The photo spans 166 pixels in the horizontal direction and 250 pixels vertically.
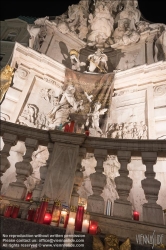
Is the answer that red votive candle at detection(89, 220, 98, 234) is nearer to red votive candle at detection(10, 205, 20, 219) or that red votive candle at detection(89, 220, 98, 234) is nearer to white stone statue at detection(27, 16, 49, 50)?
red votive candle at detection(10, 205, 20, 219)

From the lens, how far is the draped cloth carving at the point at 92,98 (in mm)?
7875

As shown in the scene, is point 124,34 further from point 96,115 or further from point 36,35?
point 96,115

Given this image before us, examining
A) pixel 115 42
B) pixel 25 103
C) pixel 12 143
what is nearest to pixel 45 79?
pixel 25 103

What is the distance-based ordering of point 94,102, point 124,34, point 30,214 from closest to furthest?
point 30,214 < point 94,102 < point 124,34

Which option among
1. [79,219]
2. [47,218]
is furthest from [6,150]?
[79,219]

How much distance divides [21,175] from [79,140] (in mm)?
1332

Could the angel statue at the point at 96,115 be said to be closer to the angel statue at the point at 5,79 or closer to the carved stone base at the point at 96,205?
the angel statue at the point at 5,79

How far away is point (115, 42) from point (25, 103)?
8.50 metres

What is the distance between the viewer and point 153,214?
3.05 meters

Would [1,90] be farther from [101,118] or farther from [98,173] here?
[98,173]

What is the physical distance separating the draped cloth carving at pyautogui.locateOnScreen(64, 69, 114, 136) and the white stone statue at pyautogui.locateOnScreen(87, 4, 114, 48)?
4.97m

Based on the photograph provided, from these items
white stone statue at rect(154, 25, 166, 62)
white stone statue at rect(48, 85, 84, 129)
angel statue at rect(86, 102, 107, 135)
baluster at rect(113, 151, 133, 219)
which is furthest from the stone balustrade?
white stone statue at rect(154, 25, 166, 62)

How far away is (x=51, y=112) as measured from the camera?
7.98 metres

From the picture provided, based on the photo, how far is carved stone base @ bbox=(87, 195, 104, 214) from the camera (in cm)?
319
